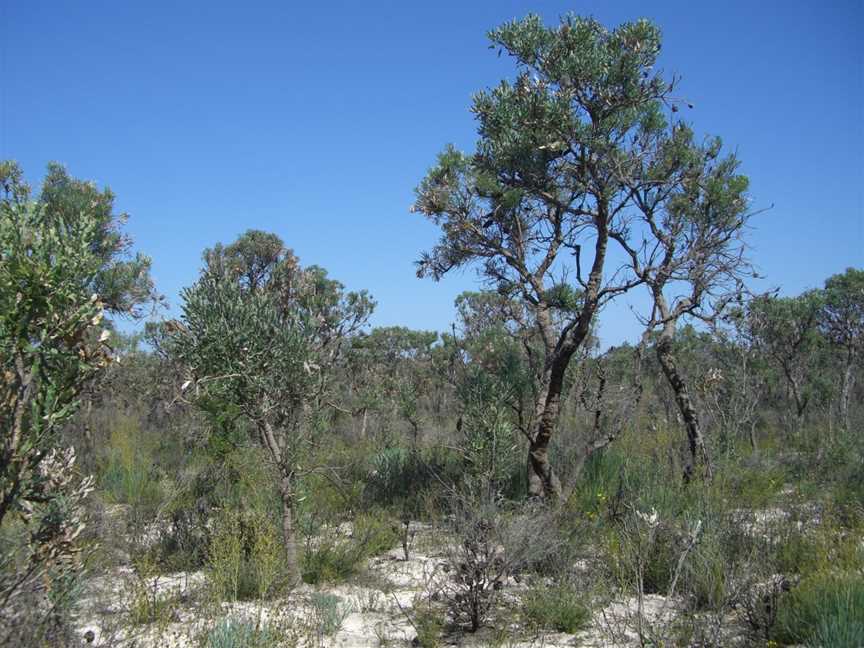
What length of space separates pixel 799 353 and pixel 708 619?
47.8ft

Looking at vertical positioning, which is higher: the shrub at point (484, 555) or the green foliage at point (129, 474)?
the green foliage at point (129, 474)

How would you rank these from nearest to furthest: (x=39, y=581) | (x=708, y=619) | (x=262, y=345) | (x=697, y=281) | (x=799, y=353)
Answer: (x=39, y=581) < (x=708, y=619) < (x=262, y=345) < (x=697, y=281) < (x=799, y=353)

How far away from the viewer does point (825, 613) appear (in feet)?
15.8

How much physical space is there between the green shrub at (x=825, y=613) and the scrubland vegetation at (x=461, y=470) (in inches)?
0.9

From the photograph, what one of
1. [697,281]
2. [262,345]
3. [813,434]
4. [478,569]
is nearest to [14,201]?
[262,345]

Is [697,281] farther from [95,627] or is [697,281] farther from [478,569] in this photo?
[95,627]

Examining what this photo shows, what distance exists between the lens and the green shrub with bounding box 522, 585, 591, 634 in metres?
5.86

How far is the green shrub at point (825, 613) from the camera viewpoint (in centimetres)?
442

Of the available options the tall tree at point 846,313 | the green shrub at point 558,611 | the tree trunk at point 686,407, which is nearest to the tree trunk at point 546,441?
the tree trunk at point 686,407

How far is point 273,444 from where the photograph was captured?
6.84 m

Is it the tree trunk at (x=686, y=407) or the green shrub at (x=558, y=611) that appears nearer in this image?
the green shrub at (x=558, y=611)

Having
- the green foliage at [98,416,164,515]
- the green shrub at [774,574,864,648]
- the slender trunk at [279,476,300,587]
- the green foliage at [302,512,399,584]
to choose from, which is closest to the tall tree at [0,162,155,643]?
the slender trunk at [279,476,300,587]

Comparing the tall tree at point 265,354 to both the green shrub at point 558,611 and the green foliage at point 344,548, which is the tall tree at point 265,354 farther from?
the green shrub at point 558,611

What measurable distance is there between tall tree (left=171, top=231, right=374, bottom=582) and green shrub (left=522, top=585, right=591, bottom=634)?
2.51 meters
